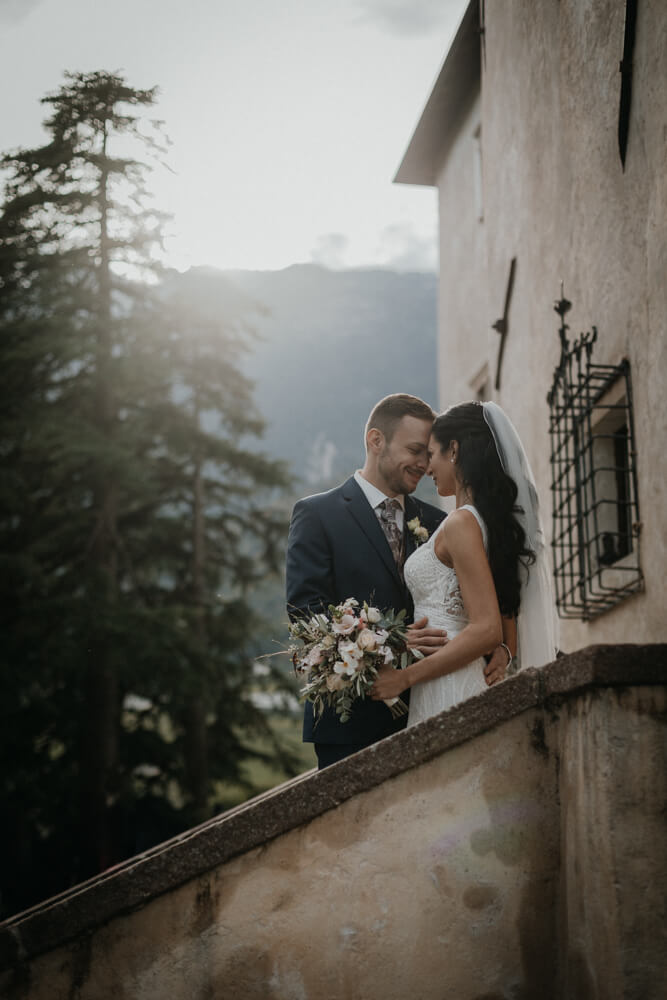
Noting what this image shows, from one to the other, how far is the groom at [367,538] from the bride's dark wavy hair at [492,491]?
0.82ft

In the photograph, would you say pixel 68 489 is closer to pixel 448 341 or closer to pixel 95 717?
pixel 95 717

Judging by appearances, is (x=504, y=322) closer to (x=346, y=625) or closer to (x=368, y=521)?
(x=368, y=521)

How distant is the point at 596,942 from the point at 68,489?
16.1 metres

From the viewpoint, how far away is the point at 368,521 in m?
4.78

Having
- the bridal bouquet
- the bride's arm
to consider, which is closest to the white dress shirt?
the bride's arm

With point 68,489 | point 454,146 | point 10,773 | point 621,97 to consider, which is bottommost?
point 10,773

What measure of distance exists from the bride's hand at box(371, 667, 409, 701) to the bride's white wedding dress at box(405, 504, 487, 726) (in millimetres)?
277

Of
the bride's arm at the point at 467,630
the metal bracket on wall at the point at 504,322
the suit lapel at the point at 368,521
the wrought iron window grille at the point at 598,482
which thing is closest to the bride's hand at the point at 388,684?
the bride's arm at the point at 467,630

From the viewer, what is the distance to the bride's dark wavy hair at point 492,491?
14.2 ft

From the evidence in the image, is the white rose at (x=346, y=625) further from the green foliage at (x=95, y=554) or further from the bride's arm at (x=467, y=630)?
the green foliage at (x=95, y=554)

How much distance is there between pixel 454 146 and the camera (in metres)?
13.7

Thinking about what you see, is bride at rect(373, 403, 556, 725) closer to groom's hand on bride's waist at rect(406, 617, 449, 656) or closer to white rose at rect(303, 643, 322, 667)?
groom's hand on bride's waist at rect(406, 617, 449, 656)

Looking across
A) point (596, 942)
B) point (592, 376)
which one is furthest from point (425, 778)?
point (592, 376)

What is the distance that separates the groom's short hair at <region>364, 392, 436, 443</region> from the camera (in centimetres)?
480
